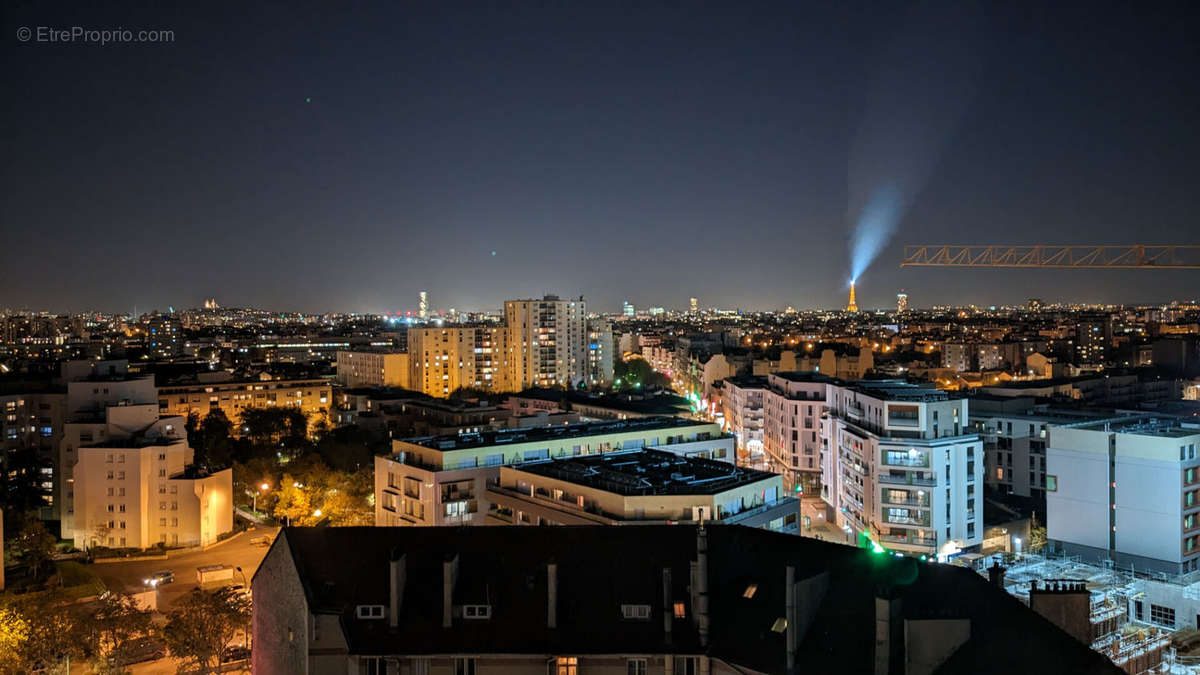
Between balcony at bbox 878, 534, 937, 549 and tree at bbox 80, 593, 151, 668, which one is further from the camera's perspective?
balcony at bbox 878, 534, 937, 549

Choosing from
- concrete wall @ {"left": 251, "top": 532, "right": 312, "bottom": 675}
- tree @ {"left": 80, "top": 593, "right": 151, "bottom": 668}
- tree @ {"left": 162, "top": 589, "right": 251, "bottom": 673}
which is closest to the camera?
concrete wall @ {"left": 251, "top": 532, "right": 312, "bottom": 675}

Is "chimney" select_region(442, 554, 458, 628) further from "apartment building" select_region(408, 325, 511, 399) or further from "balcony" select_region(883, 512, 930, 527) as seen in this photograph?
"apartment building" select_region(408, 325, 511, 399)

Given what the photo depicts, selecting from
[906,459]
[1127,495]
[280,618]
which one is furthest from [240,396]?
[1127,495]

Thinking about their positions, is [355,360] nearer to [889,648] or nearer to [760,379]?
[760,379]

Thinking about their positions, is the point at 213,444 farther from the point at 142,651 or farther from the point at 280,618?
the point at 280,618

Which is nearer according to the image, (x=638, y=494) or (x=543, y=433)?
(x=638, y=494)

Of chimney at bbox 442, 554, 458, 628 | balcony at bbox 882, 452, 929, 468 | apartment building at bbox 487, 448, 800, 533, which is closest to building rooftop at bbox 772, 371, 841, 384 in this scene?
balcony at bbox 882, 452, 929, 468
